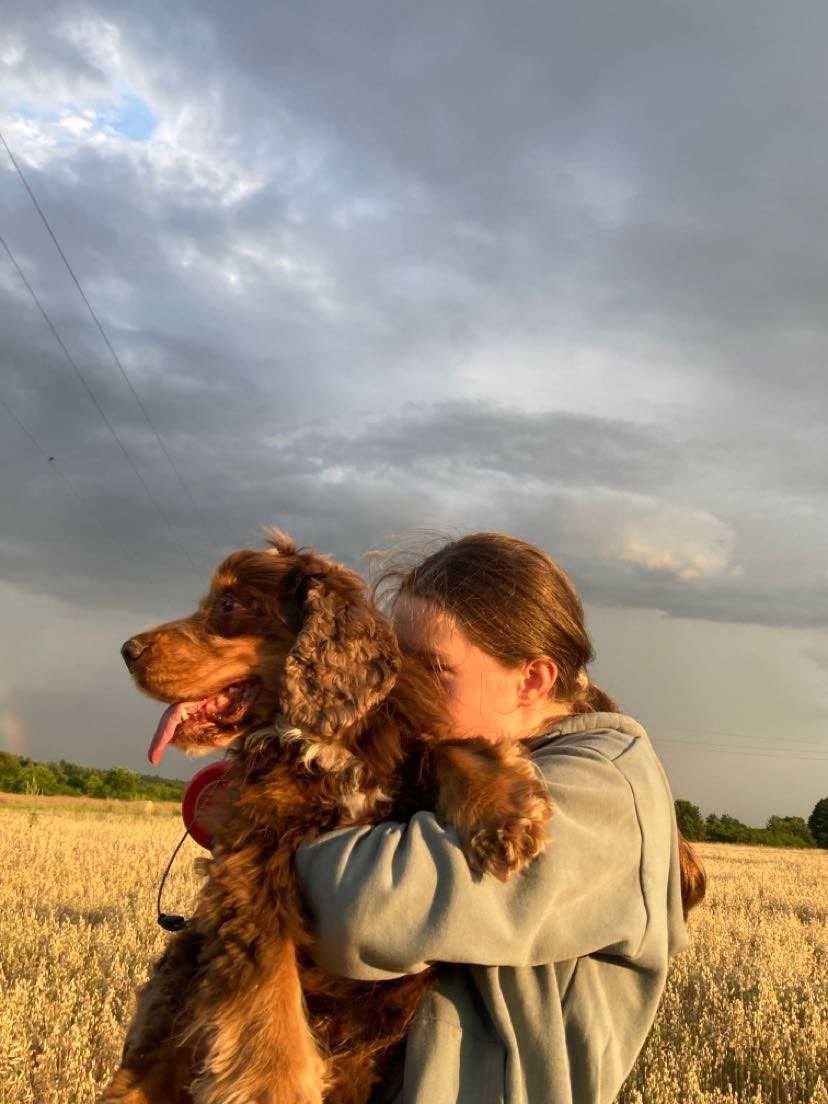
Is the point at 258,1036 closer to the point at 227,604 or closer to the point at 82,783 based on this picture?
the point at 227,604

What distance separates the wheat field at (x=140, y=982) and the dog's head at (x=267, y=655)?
7.23 ft

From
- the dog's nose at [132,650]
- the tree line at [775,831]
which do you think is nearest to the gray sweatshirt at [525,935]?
the dog's nose at [132,650]

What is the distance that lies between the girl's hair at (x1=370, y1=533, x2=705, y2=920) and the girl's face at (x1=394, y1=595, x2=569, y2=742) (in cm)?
3

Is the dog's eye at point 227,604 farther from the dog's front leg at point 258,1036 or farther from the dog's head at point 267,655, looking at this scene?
the dog's front leg at point 258,1036

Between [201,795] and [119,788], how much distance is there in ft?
133

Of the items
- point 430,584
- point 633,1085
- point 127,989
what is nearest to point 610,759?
point 430,584

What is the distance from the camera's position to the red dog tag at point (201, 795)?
9.82ft

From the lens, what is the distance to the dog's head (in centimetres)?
300

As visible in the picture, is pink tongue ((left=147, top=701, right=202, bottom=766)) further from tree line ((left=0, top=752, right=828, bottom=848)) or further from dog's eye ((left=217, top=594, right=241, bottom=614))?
tree line ((left=0, top=752, right=828, bottom=848))

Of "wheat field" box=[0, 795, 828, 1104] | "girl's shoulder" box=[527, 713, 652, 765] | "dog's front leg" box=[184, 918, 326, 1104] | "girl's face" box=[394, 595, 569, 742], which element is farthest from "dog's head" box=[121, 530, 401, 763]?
"wheat field" box=[0, 795, 828, 1104]

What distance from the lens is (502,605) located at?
3.09 m

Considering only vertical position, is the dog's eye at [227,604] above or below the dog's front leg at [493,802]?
above

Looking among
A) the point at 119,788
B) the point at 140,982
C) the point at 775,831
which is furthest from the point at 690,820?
the point at 140,982

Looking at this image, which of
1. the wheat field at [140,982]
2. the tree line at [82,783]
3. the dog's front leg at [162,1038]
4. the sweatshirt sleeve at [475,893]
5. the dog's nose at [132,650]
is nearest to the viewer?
the sweatshirt sleeve at [475,893]
